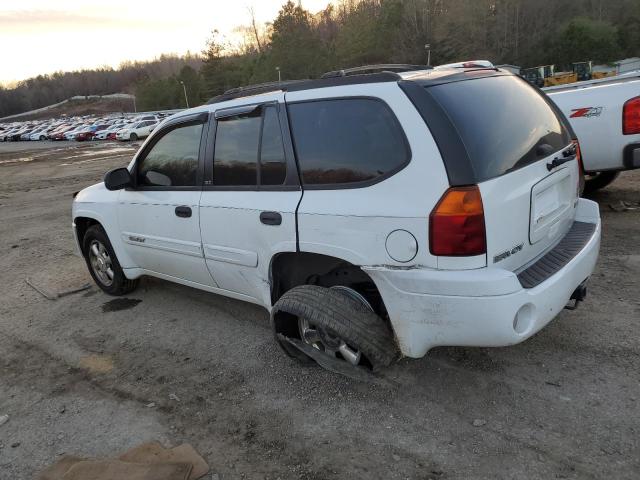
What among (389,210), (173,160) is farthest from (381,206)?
(173,160)

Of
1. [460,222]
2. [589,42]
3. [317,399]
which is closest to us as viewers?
[460,222]

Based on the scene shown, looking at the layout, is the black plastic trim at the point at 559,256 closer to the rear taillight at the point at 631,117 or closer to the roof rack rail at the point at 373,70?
the roof rack rail at the point at 373,70

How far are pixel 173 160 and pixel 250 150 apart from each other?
934mm

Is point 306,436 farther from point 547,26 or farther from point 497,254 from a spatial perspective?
point 547,26

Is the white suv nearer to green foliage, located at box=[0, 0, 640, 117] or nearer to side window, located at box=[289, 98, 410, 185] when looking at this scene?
side window, located at box=[289, 98, 410, 185]

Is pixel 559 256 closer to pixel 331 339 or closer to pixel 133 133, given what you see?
pixel 331 339

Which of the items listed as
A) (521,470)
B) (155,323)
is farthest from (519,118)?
(155,323)

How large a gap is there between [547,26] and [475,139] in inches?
3695

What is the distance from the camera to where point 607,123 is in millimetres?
5500

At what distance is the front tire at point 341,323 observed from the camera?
289cm

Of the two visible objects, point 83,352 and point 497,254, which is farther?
point 83,352

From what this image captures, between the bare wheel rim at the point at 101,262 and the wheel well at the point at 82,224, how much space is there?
0.65 ft

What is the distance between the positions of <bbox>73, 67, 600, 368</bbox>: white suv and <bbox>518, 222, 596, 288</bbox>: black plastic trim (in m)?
0.01

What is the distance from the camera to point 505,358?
3.34 m
